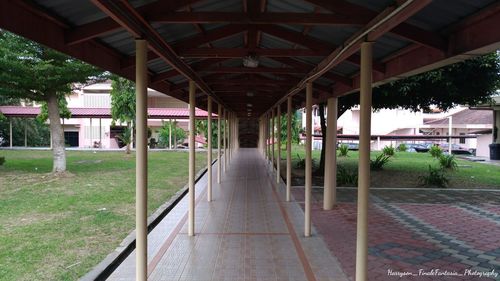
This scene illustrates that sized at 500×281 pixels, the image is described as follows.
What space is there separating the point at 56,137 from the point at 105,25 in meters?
12.5

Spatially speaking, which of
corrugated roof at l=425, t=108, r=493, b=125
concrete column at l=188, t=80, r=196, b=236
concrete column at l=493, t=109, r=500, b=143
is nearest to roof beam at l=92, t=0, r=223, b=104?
concrete column at l=188, t=80, r=196, b=236

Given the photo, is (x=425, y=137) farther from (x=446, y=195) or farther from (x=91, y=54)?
(x=91, y=54)

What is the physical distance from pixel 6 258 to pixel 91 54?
286cm

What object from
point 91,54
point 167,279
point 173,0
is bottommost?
point 167,279

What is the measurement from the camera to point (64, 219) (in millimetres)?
7402

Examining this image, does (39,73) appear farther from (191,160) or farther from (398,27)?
(398,27)

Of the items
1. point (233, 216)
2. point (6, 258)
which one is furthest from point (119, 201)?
point (6, 258)

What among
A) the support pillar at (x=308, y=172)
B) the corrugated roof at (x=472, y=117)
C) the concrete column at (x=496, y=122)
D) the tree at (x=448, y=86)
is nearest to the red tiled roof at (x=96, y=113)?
the concrete column at (x=496, y=122)

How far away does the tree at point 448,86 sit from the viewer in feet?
32.1

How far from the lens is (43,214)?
7844 mm

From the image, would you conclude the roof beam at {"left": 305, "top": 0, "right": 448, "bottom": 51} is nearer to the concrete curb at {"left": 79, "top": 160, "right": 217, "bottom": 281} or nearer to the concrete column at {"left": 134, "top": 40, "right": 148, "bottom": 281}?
the concrete column at {"left": 134, "top": 40, "right": 148, "bottom": 281}

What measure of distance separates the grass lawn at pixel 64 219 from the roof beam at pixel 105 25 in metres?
2.55

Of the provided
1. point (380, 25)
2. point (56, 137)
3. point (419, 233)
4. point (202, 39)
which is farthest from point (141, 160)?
point (56, 137)

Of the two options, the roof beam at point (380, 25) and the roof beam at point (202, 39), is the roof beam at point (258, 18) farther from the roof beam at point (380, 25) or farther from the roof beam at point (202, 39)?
the roof beam at point (202, 39)
